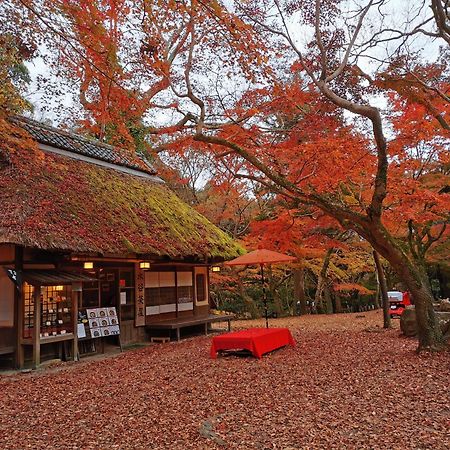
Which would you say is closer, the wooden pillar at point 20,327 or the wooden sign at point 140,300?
the wooden pillar at point 20,327

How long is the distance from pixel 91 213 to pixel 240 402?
6.22 meters

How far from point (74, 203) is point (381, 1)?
7.67m

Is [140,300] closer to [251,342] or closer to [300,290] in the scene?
[251,342]

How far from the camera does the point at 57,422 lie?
4.81 metres

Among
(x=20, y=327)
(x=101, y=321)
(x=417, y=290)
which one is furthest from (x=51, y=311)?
(x=417, y=290)

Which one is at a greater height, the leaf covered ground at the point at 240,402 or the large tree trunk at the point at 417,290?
the large tree trunk at the point at 417,290

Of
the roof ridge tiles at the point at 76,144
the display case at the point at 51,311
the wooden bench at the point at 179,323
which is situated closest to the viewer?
the display case at the point at 51,311

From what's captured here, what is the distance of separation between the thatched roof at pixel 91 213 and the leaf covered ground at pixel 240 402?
2.54 meters

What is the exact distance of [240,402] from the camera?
5.18 meters

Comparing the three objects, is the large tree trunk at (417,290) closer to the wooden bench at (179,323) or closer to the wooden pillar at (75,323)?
the wooden bench at (179,323)

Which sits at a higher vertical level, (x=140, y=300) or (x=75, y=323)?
(x=140, y=300)

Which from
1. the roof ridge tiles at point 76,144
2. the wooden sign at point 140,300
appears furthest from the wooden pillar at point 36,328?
the roof ridge tiles at point 76,144

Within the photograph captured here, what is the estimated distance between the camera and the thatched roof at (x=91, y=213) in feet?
26.7

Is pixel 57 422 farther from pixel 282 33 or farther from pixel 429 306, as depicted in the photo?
pixel 282 33
